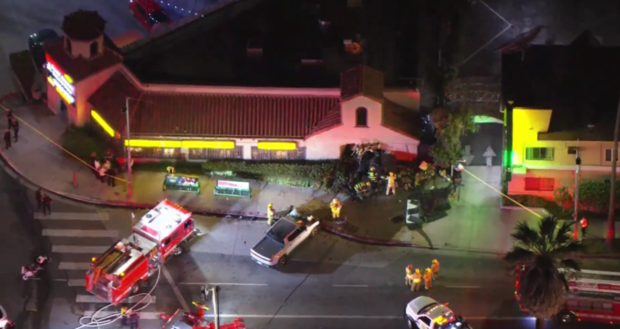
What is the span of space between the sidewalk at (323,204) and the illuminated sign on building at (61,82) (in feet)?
11.3

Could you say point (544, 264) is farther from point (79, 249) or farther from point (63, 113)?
point (63, 113)

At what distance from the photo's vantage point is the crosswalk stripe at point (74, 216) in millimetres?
64125

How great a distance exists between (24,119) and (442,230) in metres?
28.2

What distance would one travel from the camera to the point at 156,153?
6856 cm

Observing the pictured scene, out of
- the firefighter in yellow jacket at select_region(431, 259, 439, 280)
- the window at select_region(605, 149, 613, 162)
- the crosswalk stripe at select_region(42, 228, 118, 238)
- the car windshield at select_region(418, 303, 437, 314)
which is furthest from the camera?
the window at select_region(605, 149, 613, 162)

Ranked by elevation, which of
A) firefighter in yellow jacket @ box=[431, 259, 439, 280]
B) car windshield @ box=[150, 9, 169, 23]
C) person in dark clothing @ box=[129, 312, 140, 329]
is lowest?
person in dark clothing @ box=[129, 312, 140, 329]

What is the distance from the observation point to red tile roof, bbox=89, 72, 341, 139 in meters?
67.7

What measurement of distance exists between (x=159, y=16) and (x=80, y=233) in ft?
77.6

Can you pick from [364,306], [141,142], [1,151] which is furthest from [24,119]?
[364,306]

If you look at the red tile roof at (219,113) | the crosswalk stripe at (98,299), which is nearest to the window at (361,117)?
the red tile roof at (219,113)

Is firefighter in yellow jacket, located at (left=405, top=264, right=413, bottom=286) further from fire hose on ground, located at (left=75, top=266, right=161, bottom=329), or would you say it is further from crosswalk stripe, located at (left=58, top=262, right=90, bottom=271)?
crosswalk stripe, located at (left=58, top=262, right=90, bottom=271)

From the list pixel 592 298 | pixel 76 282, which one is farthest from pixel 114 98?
pixel 592 298

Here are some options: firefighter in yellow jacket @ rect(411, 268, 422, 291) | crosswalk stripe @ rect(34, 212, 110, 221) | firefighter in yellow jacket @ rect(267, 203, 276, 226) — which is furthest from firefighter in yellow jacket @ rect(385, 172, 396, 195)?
crosswalk stripe @ rect(34, 212, 110, 221)

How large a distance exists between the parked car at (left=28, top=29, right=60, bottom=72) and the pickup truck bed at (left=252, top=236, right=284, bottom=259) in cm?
2316
